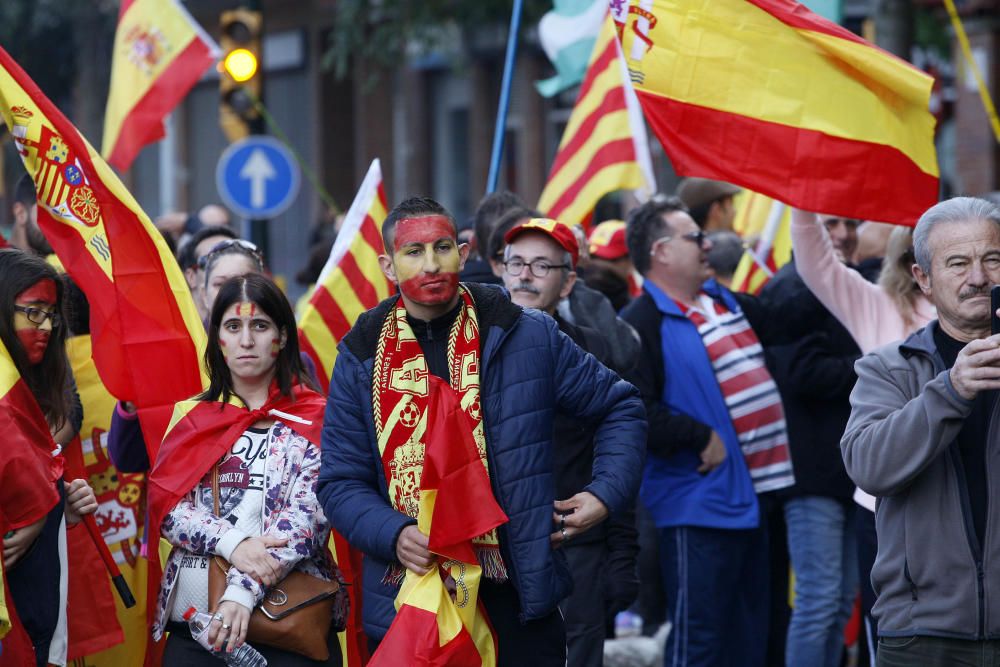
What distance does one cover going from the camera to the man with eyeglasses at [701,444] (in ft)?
21.7

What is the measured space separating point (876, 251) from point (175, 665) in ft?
14.4

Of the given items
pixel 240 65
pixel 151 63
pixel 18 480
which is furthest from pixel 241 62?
pixel 18 480

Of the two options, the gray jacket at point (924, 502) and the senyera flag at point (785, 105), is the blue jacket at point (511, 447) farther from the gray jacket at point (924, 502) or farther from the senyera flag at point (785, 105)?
the senyera flag at point (785, 105)

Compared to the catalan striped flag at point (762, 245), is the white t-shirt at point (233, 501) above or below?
below

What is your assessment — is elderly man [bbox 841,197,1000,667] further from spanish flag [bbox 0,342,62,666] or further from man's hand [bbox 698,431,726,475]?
spanish flag [bbox 0,342,62,666]

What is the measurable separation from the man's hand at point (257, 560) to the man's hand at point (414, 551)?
0.57 meters

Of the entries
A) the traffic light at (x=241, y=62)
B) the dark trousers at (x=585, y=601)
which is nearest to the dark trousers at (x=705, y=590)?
the dark trousers at (x=585, y=601)

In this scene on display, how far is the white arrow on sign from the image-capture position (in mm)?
14133

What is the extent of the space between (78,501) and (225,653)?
773 millimetres

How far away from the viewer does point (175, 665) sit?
4969 mm

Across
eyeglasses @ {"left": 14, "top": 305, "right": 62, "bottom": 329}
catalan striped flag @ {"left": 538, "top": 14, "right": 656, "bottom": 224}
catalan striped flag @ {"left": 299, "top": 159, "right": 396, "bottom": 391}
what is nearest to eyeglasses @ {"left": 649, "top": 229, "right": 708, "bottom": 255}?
catalan striped flag @ {"left": 299, "top": 159, "right": 396, "bottom": 391}

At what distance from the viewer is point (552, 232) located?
236 inches

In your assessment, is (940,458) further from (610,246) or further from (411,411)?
(610,246)

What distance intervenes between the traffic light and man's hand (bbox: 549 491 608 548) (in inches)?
378
